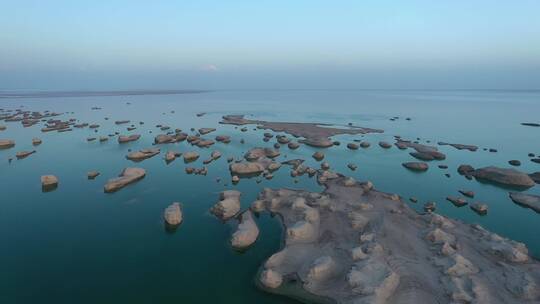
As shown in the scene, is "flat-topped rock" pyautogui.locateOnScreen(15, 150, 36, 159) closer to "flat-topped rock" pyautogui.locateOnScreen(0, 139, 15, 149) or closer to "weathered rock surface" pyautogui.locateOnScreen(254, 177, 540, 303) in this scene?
"flat-topped rock" pyautogui.locateOnScreen(0, 139, 15, 149)

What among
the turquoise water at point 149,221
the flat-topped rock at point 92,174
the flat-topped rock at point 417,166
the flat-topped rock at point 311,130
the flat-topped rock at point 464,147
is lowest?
the turquoise water at point 149,221

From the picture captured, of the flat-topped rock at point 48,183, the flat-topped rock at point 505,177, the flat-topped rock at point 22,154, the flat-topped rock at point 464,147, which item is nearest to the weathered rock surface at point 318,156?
the flat-topped rock at point 505,177

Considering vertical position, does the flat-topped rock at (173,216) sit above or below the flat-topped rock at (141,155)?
below

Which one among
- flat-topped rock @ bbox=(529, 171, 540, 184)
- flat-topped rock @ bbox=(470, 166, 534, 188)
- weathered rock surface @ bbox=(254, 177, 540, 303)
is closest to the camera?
weathered rock surface @ bbox=(254, 177, 540, 303)

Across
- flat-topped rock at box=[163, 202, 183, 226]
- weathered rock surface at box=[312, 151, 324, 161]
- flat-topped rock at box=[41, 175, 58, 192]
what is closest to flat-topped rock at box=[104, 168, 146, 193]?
flat-topped rock at box=[41, 175, 58, 192]

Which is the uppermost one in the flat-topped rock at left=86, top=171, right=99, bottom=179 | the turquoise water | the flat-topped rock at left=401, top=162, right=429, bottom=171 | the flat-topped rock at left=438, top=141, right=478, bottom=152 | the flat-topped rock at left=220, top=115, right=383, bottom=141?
the flat-topped rock at left=220, top=115, right=383, bottom=141

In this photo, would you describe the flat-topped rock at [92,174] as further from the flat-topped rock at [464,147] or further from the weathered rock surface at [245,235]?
the flat-topped rock at [464,147]

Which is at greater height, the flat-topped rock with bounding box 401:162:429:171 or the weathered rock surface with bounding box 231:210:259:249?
the flat-topped rock with bounding box 401:162:429:171

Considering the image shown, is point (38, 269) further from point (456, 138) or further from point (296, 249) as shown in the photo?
point (456, 138)
